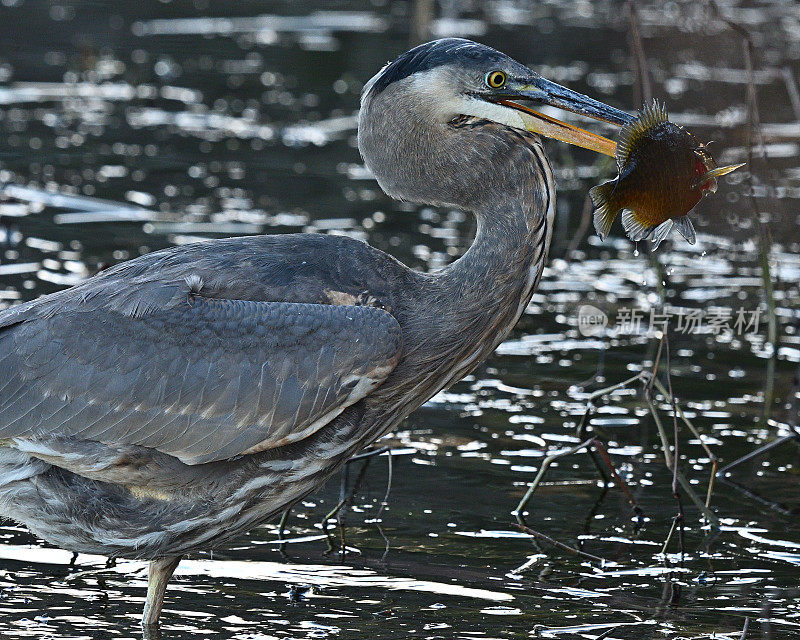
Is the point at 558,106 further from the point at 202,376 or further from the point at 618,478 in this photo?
the point at 618,478

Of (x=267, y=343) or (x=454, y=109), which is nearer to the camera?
(x=267, y=343)

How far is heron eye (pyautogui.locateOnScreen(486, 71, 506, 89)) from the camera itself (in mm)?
5797

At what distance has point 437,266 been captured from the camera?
10.5m

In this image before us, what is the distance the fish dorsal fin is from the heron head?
0.32ft

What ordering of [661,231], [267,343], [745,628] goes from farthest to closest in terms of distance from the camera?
[661,231] → [267,343] → [745,628]

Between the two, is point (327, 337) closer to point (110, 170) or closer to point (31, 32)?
point (110, 170)

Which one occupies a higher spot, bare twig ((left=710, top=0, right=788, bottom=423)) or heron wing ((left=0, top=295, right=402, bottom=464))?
bare twig ((left=710, top=0, right=788, bottom=423))

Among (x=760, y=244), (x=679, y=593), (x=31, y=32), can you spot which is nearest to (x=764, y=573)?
(x=679, y=593)

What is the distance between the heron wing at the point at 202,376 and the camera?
18.2 ft

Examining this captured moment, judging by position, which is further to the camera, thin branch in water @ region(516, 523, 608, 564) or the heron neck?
thin branch in water @ region(516, 523, 608, 564)

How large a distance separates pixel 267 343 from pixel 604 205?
1.45 m

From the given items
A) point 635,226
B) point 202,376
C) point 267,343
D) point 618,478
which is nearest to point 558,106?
point 635,226

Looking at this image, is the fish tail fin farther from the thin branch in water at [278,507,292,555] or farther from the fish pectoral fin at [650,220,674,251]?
the thin branch in water at [278,507,292,555]

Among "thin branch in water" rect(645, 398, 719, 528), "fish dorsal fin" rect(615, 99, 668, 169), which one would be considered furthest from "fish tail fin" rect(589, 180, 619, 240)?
"thin branch in water" rect(645, 398, 719, 528)
